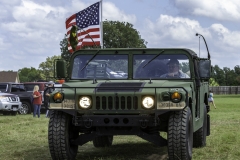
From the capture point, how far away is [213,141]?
13078 mm

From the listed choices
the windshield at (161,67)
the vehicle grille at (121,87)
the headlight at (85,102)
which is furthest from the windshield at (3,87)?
the headlight at (85,102)

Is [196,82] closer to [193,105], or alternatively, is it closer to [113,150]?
[193,105]

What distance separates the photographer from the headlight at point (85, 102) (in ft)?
30.4

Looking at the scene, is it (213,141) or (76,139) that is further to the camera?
(213,141)

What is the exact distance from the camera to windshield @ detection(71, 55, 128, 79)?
10.6 m

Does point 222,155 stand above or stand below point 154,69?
below

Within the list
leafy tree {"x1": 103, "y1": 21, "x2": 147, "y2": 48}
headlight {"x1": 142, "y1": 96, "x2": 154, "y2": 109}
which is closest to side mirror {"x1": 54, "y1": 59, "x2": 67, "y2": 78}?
headlight {"x1": 142, "y1": 96, "x2": 154, "y2": 109}

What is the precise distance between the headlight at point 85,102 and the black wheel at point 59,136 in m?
0.37

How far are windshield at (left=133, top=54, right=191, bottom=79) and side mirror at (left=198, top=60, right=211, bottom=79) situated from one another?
24cm

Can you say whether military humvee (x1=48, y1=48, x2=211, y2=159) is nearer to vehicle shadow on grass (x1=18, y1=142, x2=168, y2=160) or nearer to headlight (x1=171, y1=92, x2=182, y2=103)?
headlight (x1=171, y1=92, x2=182, y2=103)

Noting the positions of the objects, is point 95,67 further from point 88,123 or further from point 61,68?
point 88,123

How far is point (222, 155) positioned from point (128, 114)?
2211 millimetres

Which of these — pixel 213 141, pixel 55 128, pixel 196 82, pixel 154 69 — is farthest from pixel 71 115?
pixel 213 141

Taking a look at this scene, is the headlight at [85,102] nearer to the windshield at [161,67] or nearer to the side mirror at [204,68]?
the windshield at [161,67]
